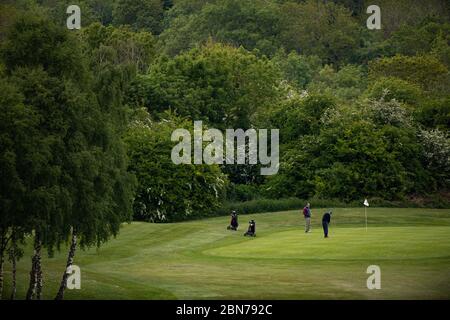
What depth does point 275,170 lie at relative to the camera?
88.6m

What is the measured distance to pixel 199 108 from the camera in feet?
309

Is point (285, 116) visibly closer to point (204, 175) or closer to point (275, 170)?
point (275, 170)

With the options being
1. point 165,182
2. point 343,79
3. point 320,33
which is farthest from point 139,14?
point 165,182

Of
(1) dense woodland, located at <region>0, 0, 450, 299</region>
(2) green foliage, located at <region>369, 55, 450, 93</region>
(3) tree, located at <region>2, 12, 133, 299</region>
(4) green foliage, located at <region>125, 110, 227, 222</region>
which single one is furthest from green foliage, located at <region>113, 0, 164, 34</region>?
(3) tree, located at <region>2, 12, 133, 299</region>

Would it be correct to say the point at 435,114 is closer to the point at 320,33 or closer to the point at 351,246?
the point at 351,246

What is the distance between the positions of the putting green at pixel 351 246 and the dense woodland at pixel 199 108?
7.91 meters

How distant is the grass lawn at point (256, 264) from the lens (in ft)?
138

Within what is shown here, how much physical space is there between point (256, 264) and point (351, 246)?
5918mm

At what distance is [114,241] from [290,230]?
12.9m

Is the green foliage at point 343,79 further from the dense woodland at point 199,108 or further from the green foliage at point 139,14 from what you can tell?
the green foliage at point 139,14

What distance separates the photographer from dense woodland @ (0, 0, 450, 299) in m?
39.2

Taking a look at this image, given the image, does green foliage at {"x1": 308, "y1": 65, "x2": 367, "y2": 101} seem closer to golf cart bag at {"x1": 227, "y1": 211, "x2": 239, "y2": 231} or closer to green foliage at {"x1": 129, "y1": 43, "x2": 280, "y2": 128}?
green foliage at {"x1": 129, "y1": 43, "x2": 280, "y2": 128}
